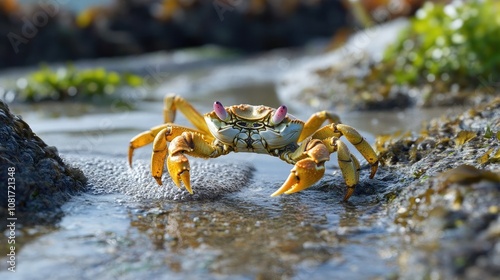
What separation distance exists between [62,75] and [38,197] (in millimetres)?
5807

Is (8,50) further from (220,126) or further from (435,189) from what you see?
(435,189)

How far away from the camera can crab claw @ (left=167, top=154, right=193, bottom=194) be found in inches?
148

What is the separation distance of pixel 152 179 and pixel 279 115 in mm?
944

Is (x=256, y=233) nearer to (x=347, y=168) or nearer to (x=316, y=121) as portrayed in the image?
(x=347, y=168)

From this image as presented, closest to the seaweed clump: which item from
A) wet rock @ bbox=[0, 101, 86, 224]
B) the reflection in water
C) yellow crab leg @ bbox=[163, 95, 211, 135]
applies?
yellow crab leg @ bbox=[163, 95, 211, 135]

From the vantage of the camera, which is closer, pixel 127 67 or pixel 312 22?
pixel 127 67

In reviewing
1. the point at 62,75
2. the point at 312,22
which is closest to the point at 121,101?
the point at 62,75

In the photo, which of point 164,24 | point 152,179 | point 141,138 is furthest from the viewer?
point 164,24

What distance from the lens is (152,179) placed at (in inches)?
170

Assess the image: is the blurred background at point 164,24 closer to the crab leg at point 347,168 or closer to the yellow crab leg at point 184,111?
the yellow crab leg at point 184,111

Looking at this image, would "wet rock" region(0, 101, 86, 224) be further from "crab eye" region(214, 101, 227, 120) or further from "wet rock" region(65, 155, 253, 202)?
"crab eye" region(214, 101, 227, 120)

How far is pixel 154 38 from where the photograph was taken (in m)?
14.6

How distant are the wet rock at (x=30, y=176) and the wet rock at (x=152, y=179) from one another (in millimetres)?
244

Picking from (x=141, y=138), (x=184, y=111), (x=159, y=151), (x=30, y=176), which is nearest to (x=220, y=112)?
(x=159, y=151)
